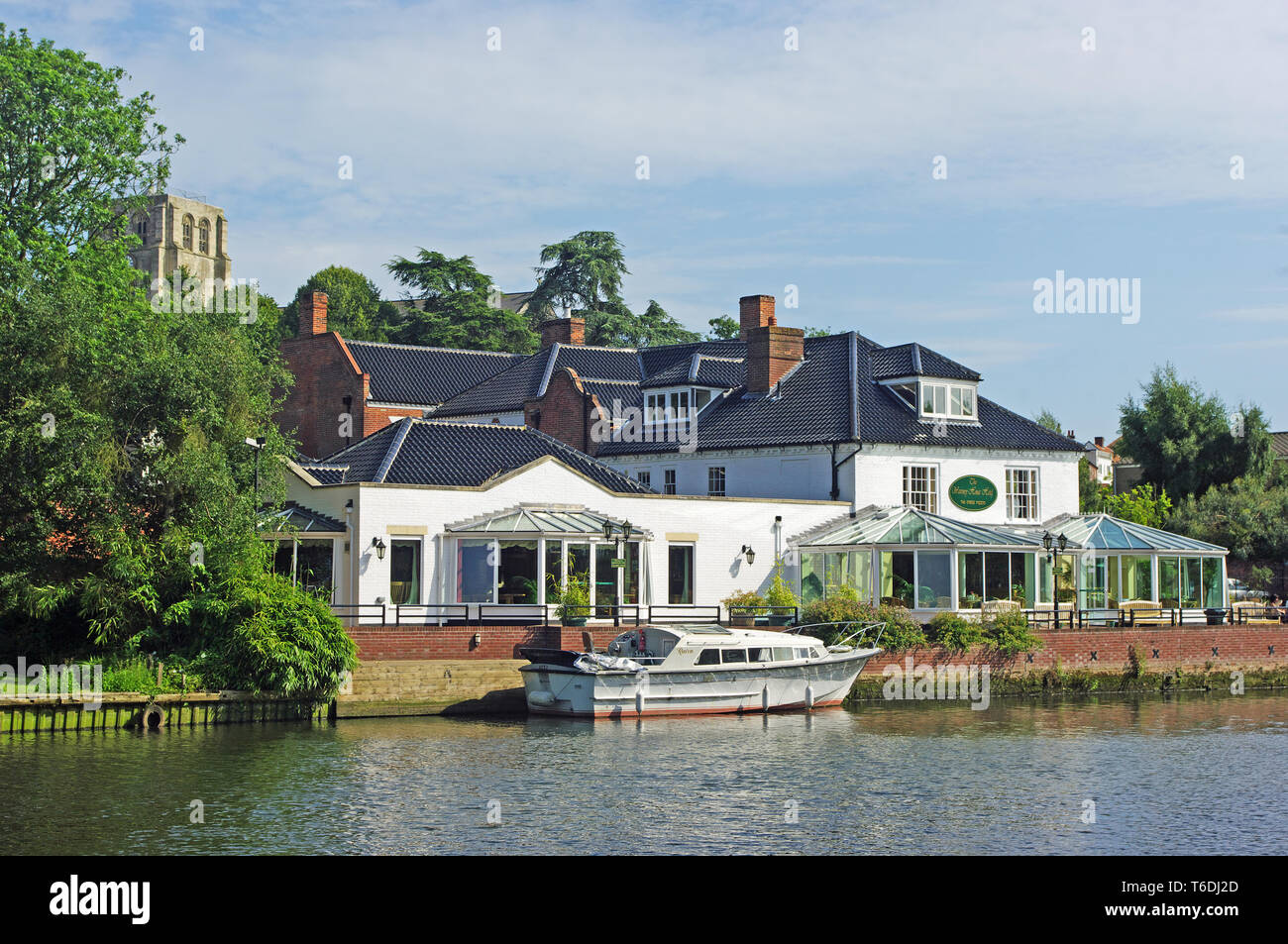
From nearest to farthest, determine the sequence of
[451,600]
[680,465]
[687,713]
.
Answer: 1. [687,713]
2. [451,600]
3. [680,465]

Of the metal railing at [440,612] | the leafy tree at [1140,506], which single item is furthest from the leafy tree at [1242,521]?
the metal railing at [440,612]

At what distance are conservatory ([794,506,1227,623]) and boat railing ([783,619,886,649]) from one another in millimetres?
2190

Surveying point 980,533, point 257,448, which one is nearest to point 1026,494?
point 980,533

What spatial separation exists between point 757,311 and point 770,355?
3474mm

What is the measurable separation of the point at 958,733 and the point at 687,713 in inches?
255

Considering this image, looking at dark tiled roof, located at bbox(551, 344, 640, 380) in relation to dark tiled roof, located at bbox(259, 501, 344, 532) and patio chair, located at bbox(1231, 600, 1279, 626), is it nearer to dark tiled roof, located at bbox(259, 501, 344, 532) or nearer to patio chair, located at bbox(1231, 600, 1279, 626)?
dark tiled roof, located at bbox(259, 501, 344, 532)

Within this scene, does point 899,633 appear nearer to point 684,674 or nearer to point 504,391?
point 684,674

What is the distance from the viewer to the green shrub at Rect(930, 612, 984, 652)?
41.4 meters

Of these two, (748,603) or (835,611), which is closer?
(835,611)

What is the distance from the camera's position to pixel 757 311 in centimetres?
5525

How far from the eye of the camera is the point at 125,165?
4712cm
